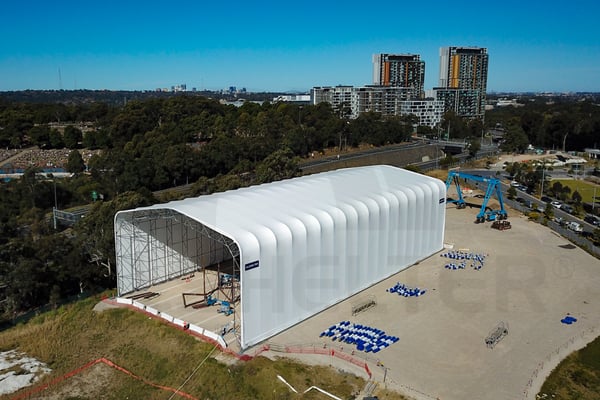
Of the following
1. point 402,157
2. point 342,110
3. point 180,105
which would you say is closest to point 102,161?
point 180,105

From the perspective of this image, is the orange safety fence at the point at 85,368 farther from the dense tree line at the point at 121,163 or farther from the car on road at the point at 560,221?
the car on road at the point at 560,221

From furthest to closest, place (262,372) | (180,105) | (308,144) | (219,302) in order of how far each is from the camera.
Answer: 1. (180,105)
2. (308,144)
3. (219,302)
4. (262,372)

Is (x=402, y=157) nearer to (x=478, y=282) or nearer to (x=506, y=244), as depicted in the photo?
(x=506, y=244)

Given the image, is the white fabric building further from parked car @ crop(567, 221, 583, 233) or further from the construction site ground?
parked car @ crop(567, 221, 583, 233)

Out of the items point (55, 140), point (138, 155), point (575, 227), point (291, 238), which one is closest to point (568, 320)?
point (291, 238)

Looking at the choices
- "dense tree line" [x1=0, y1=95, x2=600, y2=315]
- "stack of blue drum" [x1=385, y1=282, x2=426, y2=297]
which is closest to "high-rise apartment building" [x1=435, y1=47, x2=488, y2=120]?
"dense tree line" [x1=0, y1=95, x2=600, y2=315]

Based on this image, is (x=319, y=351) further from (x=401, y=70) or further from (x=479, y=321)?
(x=401, y=70)

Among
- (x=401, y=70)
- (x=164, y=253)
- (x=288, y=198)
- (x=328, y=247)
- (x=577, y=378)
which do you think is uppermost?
(x=401, y=70)
